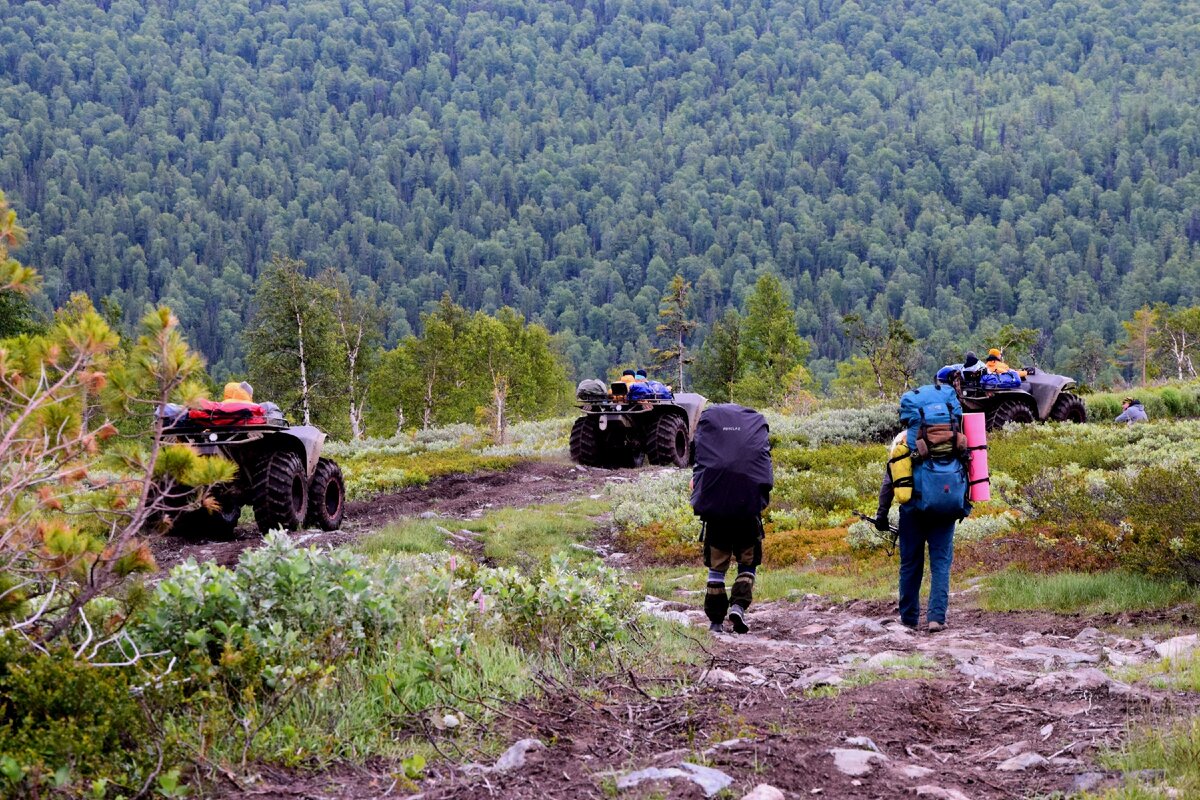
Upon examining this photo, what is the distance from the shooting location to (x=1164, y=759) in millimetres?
4320

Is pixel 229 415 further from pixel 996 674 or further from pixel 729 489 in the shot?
pixel 996 674

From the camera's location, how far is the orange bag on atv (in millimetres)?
13805

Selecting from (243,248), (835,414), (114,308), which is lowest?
(835,414)

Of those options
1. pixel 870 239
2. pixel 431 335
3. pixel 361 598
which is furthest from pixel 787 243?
pixel 361 598

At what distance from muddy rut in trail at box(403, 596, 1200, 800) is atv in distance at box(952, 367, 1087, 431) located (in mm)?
20917

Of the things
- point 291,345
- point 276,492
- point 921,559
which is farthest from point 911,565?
point 291,345

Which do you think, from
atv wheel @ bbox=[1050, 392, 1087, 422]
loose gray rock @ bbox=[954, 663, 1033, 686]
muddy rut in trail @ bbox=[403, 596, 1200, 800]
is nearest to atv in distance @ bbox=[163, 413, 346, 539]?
muddy rut in trail @ bbox=[403, 596, 1200, 800]

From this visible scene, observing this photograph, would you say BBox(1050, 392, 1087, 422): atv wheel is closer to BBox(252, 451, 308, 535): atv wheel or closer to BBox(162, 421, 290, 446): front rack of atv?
BBox(252, 451, 308, 535): atv wheel

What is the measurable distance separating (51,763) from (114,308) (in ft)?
155

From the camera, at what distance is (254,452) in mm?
14508

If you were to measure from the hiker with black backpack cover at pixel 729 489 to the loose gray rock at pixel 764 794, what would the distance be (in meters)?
4.43

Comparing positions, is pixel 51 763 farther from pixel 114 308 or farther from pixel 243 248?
pixel 243 248

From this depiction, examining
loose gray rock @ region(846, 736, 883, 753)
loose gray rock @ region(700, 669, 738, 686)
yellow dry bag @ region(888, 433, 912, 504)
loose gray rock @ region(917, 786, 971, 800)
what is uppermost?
yellow dry bag @ region(888, 433, 912, 504)

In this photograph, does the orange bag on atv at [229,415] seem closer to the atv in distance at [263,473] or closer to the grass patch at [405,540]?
the atv in distance at [263,473]
